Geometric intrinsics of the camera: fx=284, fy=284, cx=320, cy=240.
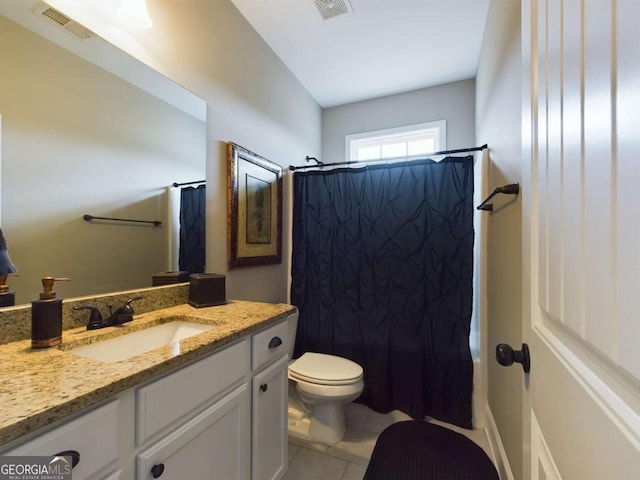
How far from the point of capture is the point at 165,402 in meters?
0.80

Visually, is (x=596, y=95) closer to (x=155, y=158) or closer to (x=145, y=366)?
(x=145, y=366)

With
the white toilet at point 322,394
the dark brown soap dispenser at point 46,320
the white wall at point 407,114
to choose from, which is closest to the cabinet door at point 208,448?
the dark brown soap dispenser at point 46,320

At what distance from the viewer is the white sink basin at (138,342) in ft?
3.14

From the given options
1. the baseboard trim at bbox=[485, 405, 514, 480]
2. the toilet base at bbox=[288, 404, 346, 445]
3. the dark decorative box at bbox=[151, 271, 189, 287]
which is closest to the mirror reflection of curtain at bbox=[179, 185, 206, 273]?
the dark decorative box at bbox=[151, 271, 189, 287]

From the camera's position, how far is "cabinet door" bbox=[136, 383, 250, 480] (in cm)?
79

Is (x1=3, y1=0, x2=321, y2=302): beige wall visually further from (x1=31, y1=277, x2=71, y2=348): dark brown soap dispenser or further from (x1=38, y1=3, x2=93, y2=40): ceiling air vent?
(x1=31, y1=277, x2=71, y2=348): dark brown soap dispenser

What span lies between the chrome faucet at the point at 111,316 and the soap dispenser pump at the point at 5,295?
17 cm

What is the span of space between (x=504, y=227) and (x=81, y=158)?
1.89m

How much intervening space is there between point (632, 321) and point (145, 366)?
37.1 inches

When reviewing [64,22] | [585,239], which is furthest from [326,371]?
[64,22]

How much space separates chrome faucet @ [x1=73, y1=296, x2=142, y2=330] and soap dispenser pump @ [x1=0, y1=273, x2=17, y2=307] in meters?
0.17

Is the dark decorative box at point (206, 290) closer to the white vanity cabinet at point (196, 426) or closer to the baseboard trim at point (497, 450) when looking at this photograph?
the white vanity cabinet at point (196, 426)

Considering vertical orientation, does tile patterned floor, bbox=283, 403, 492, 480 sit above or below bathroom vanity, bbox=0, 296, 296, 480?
below

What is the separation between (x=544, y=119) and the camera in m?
0.57
